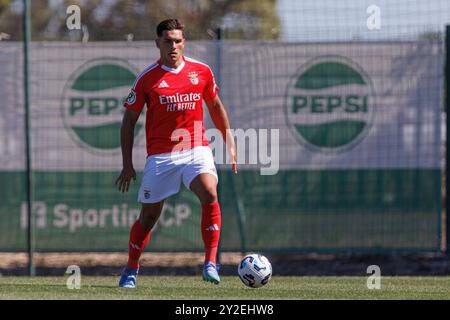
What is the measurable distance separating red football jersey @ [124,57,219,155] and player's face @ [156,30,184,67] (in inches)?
3.0

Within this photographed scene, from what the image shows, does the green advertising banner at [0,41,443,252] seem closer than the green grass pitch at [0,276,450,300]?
No

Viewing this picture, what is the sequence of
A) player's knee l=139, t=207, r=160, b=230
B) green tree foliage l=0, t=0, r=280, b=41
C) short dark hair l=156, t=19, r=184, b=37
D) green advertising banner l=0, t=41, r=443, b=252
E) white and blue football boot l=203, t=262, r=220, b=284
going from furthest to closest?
green tree foliage l=0, t=0, r=280, b=41 → green advertising banner l=0, t=41, r=443, b=252 → player's knee l=139, t=207, r=160, b=230 → short dark hair l=156, t=19, r=184, b=37 → white and blue football boot l=203, t=262, r=220, b=284

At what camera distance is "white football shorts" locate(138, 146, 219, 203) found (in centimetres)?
980

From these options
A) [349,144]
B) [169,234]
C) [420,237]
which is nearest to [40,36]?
[169,234]

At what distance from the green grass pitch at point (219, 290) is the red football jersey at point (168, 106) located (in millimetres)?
1292

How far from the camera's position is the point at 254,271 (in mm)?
9664

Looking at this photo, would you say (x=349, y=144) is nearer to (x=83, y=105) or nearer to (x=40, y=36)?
(x=83, y=105)

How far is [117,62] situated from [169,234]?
2.25 metres

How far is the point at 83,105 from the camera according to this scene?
1386 centimetres

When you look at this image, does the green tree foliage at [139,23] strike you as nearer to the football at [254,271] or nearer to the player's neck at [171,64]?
the player's neck at [171,64]

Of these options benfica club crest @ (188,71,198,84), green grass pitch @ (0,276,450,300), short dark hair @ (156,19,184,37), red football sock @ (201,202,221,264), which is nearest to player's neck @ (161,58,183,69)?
benfica club crest @ (188,71,198,84)

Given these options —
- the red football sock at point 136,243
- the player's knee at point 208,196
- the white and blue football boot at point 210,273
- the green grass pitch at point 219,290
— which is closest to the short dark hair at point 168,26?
the player's knee at point 208,196

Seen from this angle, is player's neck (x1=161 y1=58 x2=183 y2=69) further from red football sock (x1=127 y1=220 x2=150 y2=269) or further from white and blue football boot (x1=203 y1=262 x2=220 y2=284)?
white and blue football boot (x1=203 y1=262 x2=220 y2=284)
